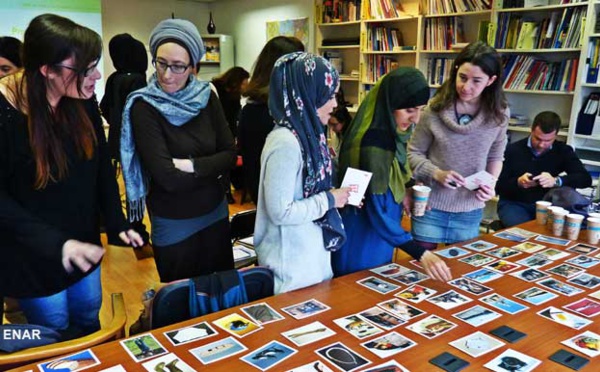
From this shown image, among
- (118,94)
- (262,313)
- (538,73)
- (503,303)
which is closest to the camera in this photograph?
(262,313)

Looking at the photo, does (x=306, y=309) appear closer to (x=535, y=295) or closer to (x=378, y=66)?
(x=535, y=295)

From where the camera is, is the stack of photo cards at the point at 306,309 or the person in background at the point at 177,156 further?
the person in background at the point at 177,156

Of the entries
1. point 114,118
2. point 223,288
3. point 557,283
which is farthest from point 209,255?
point 114,118

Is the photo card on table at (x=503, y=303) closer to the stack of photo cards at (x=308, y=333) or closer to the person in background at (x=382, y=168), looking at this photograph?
the person in background at (x=382, y=168)

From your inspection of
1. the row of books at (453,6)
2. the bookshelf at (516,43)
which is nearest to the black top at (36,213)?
the bookshelf at (516,43)

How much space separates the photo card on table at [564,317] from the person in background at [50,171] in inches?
49.8

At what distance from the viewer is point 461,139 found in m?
2.07

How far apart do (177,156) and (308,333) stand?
2.79ft

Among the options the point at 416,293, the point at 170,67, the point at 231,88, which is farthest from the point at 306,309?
the point at 231,88

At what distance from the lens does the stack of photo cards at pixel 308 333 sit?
1200mm

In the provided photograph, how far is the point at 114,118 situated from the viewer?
9.58ft

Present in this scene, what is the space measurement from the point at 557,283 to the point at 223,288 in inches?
42.6

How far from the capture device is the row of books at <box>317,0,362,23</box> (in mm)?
5387

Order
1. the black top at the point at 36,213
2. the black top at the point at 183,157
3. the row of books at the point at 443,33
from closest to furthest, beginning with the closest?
the black top at the point at 36,213 → the black top at the point at 183,157 → the row of books at the point at 443,33
